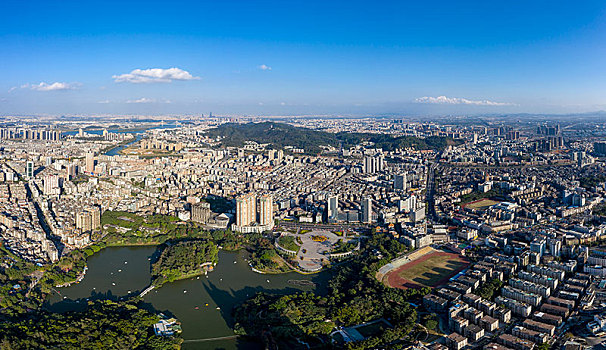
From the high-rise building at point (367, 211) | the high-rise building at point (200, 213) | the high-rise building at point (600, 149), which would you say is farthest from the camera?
the high-rise building at point (600, 149)

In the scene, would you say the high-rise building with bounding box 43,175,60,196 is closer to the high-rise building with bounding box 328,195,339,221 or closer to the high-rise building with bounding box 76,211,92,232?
the high-rise building with bounding box 76,211,92,232

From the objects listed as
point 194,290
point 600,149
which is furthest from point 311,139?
point 194,290

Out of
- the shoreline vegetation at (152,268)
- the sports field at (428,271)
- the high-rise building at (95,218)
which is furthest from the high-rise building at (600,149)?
the high-rise building at (95,218)

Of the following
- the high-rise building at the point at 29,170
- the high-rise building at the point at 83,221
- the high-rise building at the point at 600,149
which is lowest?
the high-rise building at the point at 83,221

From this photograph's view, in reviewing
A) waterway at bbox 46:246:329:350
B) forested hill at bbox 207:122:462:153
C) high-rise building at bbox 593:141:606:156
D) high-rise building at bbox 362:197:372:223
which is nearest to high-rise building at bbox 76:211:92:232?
waterway at bbox 46:246:329:350

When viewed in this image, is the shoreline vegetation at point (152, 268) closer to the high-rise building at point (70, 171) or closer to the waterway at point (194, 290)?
the waterway at point (194, 290)

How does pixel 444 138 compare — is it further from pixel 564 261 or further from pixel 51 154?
pixel 51 154
